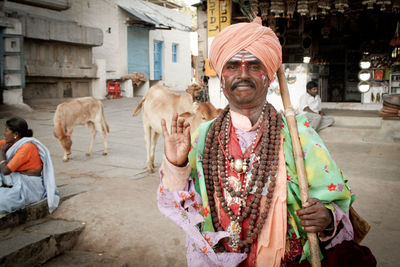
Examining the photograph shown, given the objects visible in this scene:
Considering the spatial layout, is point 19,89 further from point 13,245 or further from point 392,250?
point 392,250

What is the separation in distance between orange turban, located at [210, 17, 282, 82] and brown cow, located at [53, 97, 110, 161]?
17.6ft

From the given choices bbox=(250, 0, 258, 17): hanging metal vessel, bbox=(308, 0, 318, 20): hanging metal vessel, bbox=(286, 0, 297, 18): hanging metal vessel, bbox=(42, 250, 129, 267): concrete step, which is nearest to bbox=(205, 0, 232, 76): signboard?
bbox=(250, 0, 258, 17): hanging metal vessel

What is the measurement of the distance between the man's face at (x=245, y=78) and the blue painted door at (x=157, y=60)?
20500 millimetres

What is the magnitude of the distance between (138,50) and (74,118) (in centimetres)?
1417

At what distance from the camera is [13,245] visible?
316 centimetres

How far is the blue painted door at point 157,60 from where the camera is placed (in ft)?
71.1

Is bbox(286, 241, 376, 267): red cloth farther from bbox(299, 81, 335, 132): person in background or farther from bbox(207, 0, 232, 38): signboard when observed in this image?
bbox(207, 0, 232, 38): signboard

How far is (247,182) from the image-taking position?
1.61 m

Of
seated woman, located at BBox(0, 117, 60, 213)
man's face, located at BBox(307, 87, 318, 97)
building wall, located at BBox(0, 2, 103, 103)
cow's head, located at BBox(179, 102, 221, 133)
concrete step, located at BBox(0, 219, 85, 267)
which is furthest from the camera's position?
building wall, located at BBox(0, 2, 103, 103)

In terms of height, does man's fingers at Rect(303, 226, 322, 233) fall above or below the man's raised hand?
below

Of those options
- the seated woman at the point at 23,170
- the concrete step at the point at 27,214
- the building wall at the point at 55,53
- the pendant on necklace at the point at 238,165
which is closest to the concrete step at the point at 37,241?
the concrete step at the point at 27,214

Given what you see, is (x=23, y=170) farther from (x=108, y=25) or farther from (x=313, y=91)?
(x=108, y=25)

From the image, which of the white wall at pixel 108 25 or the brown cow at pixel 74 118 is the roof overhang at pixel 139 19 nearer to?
the white wall at pixel 108 25

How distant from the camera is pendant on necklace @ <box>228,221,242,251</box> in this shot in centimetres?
161
